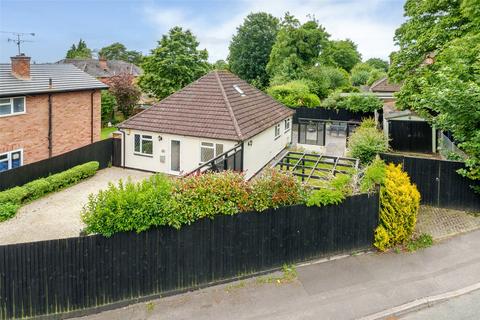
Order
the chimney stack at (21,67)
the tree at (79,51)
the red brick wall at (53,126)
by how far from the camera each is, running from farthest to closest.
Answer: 1. the tree at (79,51)
2. the chimney stack at (21,67)
3. the red brick wall at (53,126)

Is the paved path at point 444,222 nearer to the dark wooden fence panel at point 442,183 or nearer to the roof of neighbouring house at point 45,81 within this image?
the dark wooden fence panel at point 442,183

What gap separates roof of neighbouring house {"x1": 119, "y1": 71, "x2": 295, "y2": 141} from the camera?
16.6m

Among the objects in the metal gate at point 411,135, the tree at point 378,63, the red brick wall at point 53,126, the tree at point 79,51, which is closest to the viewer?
the red brick wall at point 53,126

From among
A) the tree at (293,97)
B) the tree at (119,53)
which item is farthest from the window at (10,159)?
the tree at (119,53)

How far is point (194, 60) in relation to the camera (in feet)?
122

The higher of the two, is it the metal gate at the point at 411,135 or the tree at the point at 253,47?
the tree at the point at 253,47

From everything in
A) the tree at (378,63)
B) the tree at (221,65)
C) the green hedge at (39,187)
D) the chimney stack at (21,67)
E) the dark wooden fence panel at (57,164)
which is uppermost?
the tree at (378,63)

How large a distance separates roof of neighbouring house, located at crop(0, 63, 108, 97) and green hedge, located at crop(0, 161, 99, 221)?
470 centimetres

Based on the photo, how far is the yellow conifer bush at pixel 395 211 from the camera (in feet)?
32.2

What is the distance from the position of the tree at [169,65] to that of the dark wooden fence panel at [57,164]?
17.5 metres

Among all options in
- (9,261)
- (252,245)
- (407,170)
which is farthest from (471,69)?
(9,261)

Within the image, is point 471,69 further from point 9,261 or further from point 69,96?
point 69,96

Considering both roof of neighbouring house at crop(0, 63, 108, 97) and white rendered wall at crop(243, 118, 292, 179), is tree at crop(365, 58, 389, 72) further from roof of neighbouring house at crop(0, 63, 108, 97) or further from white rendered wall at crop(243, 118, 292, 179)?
roof of neighbouring house at crop(0, 63, 108, 97)

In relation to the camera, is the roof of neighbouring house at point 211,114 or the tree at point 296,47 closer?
the roof of neighbouring house at point 211,114
